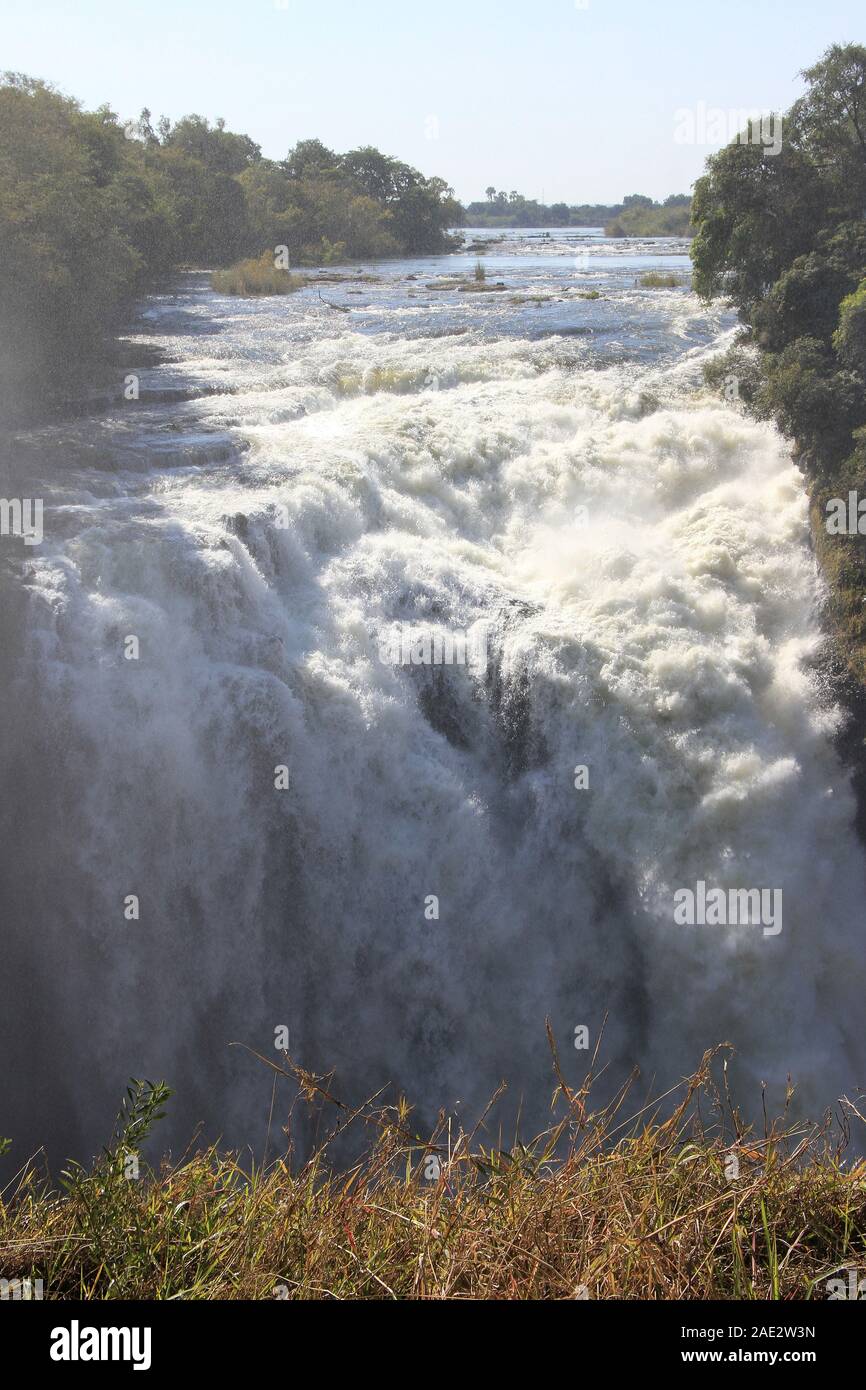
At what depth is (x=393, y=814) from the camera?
40.3 ft

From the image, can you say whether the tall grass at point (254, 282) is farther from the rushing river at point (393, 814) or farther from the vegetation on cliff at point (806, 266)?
the rushing river at point (393, 814)

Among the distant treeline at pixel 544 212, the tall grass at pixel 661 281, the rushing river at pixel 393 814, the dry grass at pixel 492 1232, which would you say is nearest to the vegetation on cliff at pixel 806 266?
the rushing river at pixel 393 814

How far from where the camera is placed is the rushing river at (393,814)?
11352mm

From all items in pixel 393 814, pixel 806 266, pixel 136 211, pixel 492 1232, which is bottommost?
pixel 393 814

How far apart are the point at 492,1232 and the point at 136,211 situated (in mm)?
42392

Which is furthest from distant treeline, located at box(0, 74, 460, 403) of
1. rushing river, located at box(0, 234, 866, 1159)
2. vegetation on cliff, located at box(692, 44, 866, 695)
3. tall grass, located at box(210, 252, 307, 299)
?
vegetation on cliff, located at box(692, 44, 866, 695)

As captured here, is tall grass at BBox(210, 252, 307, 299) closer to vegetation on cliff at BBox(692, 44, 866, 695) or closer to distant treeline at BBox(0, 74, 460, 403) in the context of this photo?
distant treeline at BBox(0, 74, 460, 403)

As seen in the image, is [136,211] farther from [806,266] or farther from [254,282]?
[806,266]

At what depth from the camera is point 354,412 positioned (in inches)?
787

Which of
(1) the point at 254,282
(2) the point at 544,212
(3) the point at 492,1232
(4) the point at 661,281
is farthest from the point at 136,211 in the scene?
(2) the point at 544,212

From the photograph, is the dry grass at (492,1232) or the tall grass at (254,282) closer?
the dry grass at (492,1232)

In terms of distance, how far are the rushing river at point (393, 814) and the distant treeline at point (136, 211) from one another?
393 inches

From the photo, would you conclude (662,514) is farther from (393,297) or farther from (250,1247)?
(393,297)
